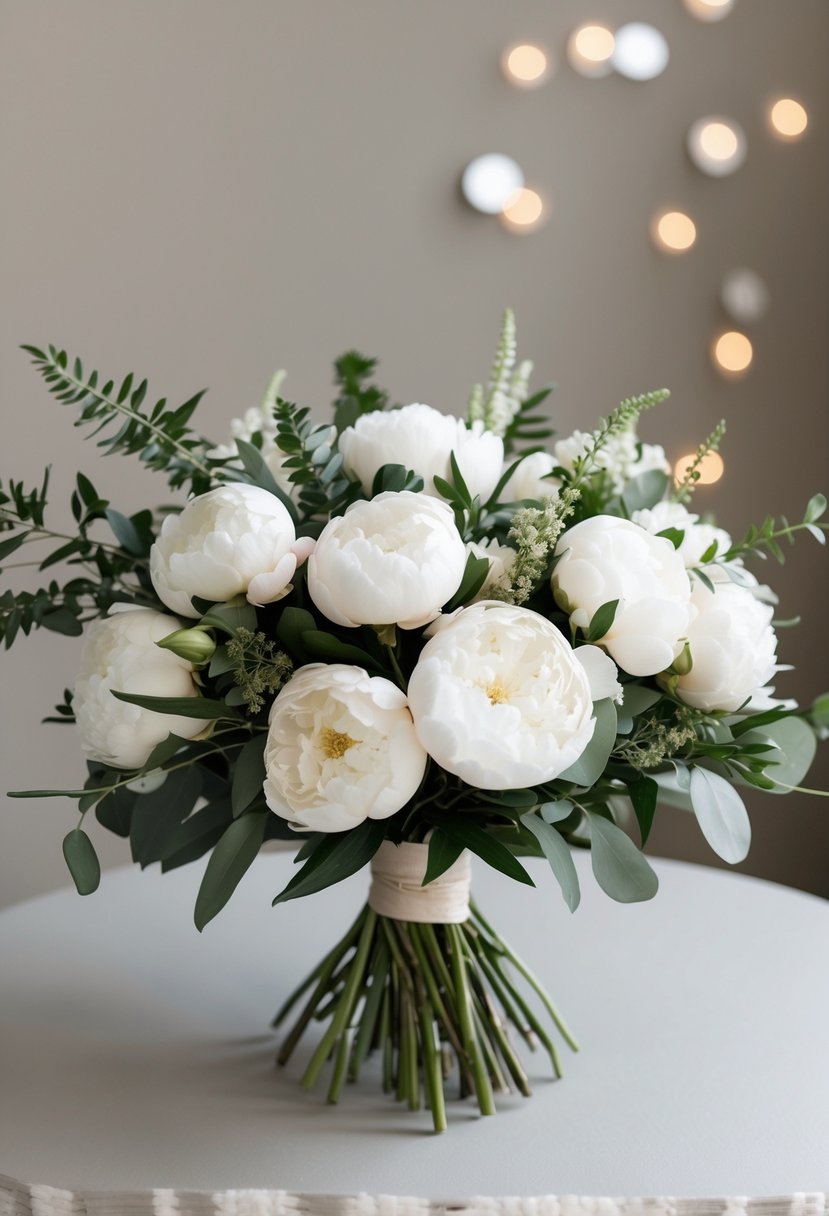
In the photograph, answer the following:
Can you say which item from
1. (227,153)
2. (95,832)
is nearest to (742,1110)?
(95,832)

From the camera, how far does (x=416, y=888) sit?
80cm

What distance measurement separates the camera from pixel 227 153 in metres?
1.82

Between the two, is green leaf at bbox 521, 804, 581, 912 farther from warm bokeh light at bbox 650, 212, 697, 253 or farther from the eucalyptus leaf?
warm bokeh light at bbox 650, 212, 697, 253

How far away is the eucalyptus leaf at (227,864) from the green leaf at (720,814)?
0.28 meters

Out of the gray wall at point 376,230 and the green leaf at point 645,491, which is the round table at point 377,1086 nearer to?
the green leaf at point 645,491

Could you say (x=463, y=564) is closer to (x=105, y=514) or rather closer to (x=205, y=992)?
(x=105, y=514)

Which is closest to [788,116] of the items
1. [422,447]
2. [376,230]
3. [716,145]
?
[716,145]

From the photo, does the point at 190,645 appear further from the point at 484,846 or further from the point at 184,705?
the point at 484,846

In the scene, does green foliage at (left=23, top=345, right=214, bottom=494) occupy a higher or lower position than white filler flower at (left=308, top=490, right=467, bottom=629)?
higher

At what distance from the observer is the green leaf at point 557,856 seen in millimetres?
674

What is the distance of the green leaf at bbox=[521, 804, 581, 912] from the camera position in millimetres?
674

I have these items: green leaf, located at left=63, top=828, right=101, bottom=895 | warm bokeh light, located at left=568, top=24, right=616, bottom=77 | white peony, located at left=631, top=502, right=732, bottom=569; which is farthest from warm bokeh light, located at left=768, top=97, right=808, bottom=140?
green leaf, located at left=63, top=828, right=101, bottom=895

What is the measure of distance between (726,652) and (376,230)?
1.39 meters

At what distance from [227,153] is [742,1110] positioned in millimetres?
1580
